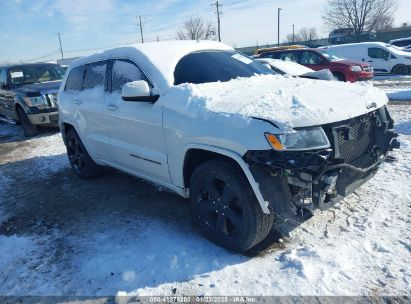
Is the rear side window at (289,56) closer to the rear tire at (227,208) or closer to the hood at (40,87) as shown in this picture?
the hood at (40,87)

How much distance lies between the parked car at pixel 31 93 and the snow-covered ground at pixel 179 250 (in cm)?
469

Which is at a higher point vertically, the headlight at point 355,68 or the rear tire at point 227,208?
the headlight at point 355,68

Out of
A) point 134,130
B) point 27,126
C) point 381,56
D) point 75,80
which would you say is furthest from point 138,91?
point 381,56

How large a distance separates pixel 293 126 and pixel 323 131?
26 centimetres

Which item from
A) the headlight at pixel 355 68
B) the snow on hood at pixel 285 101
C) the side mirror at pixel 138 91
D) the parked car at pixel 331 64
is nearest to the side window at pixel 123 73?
the side mirror at pixel 138 91

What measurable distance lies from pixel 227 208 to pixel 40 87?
8.03 meters

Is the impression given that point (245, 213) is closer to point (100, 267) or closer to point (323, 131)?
point (323, 131)

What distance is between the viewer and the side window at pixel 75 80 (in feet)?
17.4

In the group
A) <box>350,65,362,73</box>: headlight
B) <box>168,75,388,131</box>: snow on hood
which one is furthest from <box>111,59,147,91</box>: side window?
<box>350,65,362,73</box>: headlight

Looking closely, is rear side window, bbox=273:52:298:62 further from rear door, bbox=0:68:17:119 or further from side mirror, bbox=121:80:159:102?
side mirror, bbox=121:80:159:102

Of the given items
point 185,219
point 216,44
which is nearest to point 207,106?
point 185,219

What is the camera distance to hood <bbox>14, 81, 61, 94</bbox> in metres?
9.31

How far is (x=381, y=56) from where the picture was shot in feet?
60.1

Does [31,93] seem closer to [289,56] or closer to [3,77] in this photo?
[3,77]
